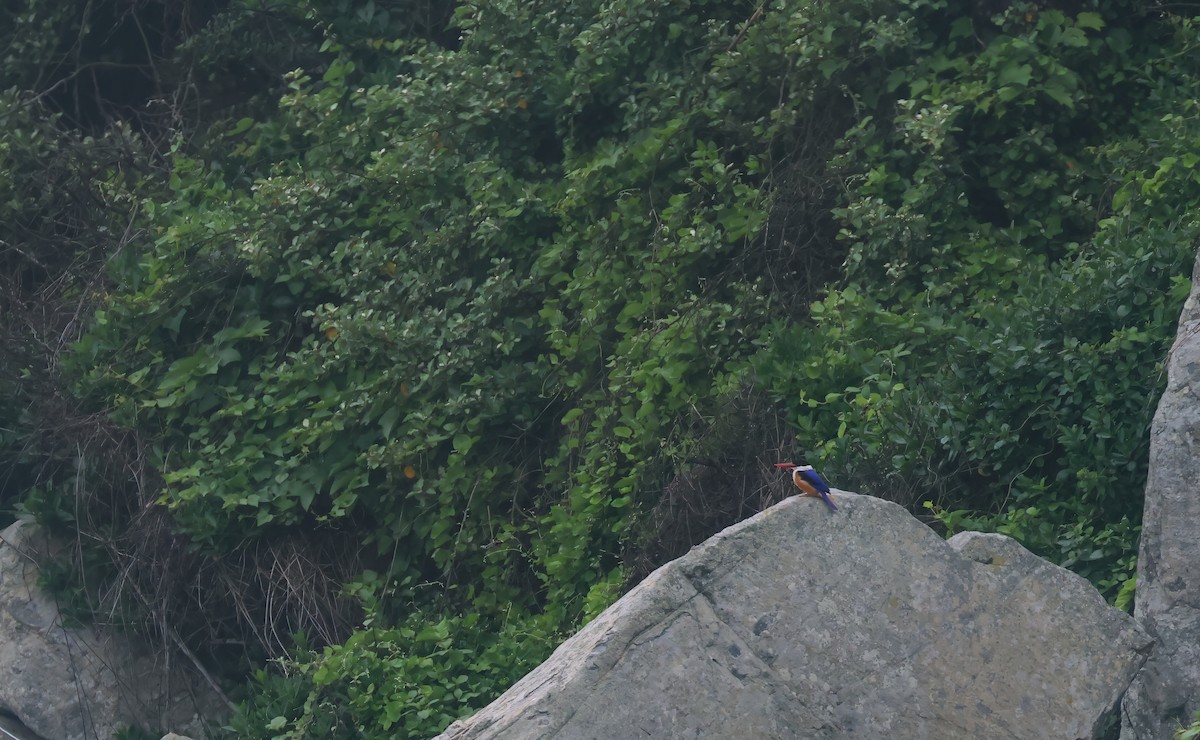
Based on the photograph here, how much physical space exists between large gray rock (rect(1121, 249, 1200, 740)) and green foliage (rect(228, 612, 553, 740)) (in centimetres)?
270

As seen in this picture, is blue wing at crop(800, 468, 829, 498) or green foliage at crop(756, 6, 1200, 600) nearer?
blue wing at crop(800, 468, 829, 498)

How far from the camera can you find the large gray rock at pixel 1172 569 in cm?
413

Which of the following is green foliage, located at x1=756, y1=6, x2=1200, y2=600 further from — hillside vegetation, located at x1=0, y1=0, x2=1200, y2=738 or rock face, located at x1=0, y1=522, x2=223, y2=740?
rock face, located at x1=0, y1=522, x2=223, y2=740

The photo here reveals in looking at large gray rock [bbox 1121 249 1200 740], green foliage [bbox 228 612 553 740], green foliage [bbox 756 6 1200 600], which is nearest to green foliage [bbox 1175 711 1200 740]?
large gray rock [bbox 1121 249 1200 740]

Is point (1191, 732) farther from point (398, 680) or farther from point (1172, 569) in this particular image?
point (398, 680)

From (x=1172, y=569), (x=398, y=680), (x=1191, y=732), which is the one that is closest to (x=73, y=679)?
(x=398, y=680)

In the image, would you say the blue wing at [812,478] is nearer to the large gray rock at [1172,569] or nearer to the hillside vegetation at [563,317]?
the large gray rock at [1172,569]

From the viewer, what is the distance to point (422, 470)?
680 cm

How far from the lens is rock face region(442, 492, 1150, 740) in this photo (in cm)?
388

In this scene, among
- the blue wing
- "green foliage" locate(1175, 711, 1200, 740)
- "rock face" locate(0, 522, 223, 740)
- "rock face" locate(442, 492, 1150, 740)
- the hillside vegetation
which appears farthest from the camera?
"rock face" locate(0, 522, 223, 740)

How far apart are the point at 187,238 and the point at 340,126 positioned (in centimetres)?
108

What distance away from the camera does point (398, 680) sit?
6109 millimetres

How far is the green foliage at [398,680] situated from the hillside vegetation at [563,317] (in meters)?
0.02

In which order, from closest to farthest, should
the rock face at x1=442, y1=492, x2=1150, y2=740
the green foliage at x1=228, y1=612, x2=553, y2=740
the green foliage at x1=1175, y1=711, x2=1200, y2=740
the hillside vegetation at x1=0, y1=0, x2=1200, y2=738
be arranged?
the green foliage at x1=1175, y1=711, x2=1200, y2=740 < the rock face at x1=442, y1=492, x2=1150, y2=740 < the hillside vegetation at x1=0, y1=0, x2=1200, y2=738 < the green foliage at x1=228, y1=612, x2=553, y2=740
